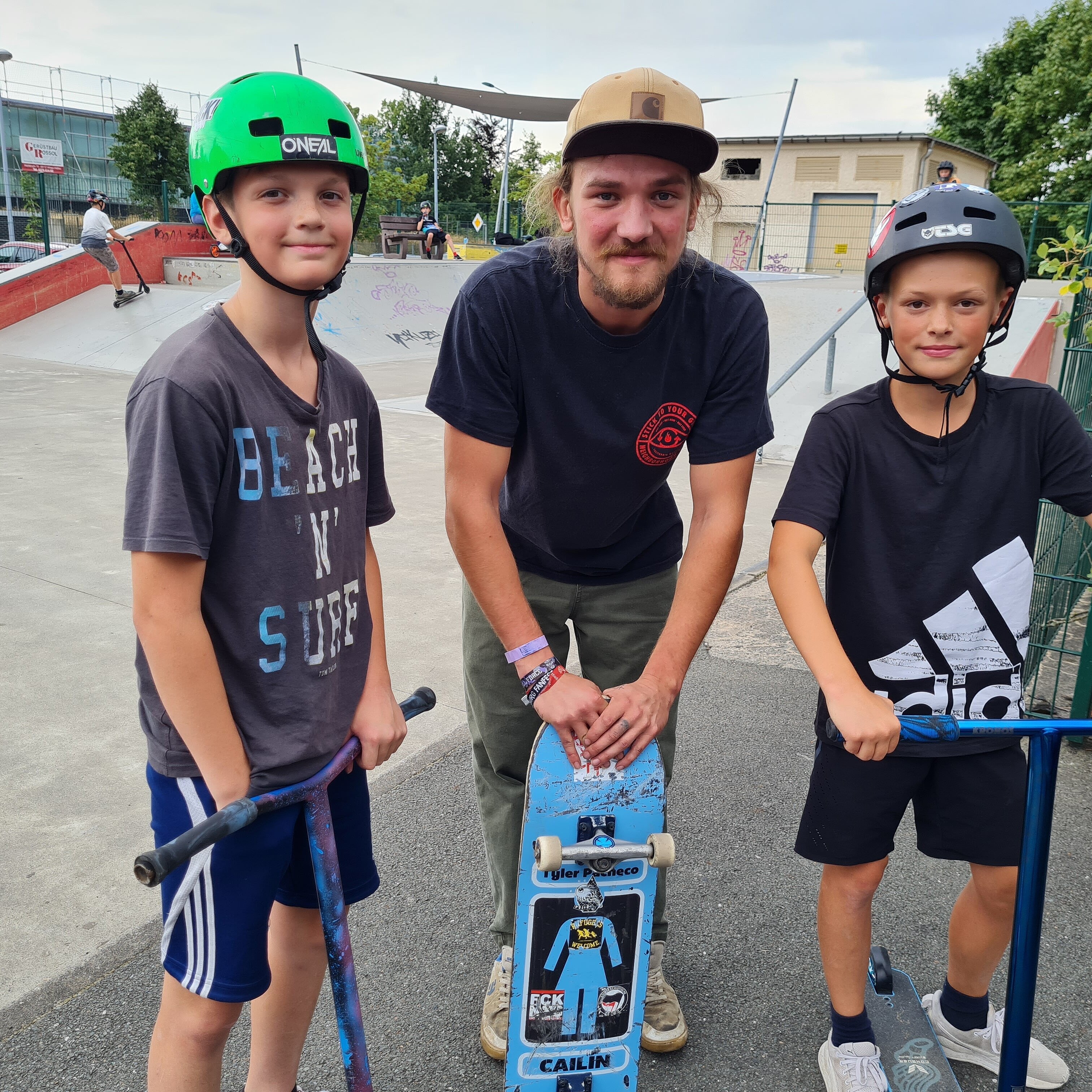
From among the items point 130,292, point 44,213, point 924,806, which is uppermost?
point 44,213

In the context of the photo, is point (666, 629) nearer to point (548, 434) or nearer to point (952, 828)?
point (548, 434)

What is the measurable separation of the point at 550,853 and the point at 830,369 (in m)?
9.56

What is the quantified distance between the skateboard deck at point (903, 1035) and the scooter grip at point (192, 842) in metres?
1.70

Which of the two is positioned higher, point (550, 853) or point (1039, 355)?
point (1039, 355)

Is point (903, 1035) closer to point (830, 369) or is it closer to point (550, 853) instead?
point (550, 853)

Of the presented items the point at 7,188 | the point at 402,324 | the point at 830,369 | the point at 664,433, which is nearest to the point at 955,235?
the point at 664,433

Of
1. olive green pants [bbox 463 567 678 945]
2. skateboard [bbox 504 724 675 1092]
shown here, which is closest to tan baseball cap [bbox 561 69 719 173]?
olive green pants [bbox 463 567 678 945]

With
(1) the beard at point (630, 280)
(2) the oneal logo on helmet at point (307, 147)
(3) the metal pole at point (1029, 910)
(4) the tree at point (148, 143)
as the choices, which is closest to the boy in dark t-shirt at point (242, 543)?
(2) the oneal logo on helmet at point (307, 147)

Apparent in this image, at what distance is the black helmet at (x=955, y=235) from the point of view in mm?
1859

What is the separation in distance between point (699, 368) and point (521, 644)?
Answer: 2.55 ft

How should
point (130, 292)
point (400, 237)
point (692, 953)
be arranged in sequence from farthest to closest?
point (400, 237)
point (130, 292)
point (692, 953)

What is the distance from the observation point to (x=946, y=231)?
1.86m

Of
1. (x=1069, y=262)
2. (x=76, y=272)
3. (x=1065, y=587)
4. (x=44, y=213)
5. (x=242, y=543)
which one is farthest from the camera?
(x=44, y=213)

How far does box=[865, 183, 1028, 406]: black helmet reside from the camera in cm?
186
